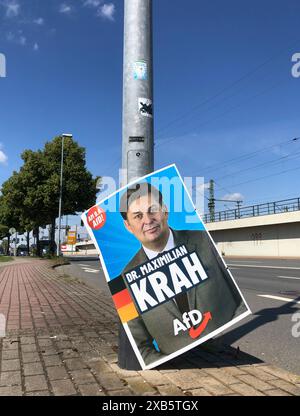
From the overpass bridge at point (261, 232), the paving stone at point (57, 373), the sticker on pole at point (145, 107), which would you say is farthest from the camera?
the overpass bridge at point (261, 232)

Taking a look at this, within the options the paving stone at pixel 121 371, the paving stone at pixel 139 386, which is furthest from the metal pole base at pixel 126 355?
the paving stone at pixel 139 386

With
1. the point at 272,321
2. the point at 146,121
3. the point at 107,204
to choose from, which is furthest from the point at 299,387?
the point at 272,321

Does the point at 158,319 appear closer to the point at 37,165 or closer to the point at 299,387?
the point at 299,387

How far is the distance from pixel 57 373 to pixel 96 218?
60.1 inches

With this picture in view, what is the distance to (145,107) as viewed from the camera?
4801 millimetres

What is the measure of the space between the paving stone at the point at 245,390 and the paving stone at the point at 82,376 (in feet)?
4.10

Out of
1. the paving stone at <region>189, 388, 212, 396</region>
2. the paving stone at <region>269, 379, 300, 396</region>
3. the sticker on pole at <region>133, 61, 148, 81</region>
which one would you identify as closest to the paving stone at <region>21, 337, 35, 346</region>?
the paving stone at <region>189, 388, 212, 396</region>

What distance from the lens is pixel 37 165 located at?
37.6 m

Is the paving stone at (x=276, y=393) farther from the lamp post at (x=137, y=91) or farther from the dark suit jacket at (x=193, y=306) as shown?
the lamp post at (x=137, y=91)

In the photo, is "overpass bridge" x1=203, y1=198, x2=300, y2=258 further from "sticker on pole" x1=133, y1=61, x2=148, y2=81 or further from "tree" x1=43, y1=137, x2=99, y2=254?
"sticker on pole" x1=133, y1=61, x2=148, y2=81

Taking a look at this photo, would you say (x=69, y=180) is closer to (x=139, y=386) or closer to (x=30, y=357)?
(x=30, y=357)

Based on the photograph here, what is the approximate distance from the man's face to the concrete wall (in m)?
31.7

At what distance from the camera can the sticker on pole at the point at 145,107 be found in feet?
15.7

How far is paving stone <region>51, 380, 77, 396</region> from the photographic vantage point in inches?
144
